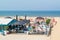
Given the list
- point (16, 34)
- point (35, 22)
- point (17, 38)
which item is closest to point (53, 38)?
point (17, 38)

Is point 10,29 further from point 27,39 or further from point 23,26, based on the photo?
point 27,39

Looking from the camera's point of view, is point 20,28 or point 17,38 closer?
point 17,38

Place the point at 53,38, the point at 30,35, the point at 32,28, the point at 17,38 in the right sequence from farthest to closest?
1. the point at 32,28
2. the point at 30,35
3. the point at 17,38
4. the point at 53,38

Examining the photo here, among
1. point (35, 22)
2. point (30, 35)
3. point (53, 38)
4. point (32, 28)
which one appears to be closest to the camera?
point (53, 38)

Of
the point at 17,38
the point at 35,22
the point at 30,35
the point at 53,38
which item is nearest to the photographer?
the point at 53,38

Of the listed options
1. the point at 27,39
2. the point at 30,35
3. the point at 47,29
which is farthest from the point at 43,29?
the point at 27,39

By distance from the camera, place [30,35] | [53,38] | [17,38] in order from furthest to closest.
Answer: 1. [30,35]
2. [17,38]
3. [53,38]

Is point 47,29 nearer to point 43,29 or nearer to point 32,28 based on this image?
point 43,29

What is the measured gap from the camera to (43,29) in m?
7.51

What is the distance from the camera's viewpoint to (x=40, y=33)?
734 cm

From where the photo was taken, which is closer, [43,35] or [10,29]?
[43,35]

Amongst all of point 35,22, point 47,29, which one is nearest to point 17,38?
point 47,29

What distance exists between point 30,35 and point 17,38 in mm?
701

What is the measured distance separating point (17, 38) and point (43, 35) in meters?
1.02
